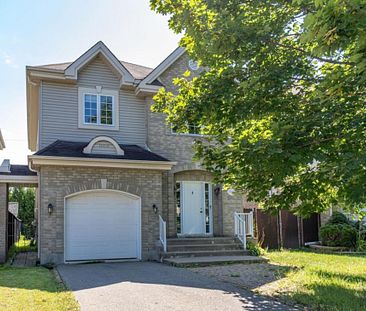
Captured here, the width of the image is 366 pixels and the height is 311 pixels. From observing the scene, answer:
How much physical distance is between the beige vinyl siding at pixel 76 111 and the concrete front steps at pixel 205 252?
14.5 ft

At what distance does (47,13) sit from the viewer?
11.4 m

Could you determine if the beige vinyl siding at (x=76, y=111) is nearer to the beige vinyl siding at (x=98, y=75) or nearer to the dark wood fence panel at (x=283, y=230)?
the beige vinyl siding at (x=98, y=75)

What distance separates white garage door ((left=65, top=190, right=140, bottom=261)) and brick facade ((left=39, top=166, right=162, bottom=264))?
0.27m

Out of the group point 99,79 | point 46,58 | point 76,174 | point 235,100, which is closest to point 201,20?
point 235,100

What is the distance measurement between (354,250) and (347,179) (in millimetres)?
12537

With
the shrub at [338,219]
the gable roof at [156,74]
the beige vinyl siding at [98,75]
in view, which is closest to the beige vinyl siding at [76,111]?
the beige vinyl siding at [98,75]

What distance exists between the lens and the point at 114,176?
14.8 m

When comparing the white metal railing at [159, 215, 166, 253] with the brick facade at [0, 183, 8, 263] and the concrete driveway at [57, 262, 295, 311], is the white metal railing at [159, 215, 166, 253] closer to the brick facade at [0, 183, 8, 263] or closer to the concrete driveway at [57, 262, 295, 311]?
the concrete driveway at [57, 262, 295, 311]

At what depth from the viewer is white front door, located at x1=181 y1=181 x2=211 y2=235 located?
17.0m

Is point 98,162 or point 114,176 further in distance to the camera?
point 114,176

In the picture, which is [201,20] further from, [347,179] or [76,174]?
[76,174]

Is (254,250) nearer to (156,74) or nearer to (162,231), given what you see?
(162,231)

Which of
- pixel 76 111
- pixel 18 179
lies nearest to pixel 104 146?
pixel 76 111

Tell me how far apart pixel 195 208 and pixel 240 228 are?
1.98 m
